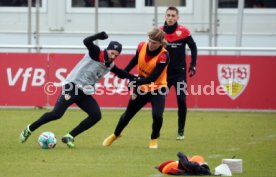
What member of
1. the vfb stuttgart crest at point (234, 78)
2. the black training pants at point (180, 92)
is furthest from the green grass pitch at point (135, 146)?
the vfb stuttgart crest at point (234, 78)

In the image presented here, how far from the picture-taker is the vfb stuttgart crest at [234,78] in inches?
877

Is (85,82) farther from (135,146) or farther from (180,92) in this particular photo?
(180,92)

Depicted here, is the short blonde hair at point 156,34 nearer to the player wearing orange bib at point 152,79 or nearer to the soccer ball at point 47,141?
the player wearing orange bib at point 152,79

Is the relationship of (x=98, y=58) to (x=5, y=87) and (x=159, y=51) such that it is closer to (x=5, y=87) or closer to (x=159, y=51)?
(x=159, y=51)

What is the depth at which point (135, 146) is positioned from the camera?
15430 mm

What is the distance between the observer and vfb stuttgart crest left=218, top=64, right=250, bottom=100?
73.0 ft

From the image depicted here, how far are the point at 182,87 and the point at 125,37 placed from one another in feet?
33.2

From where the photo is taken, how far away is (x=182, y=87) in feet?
55.0

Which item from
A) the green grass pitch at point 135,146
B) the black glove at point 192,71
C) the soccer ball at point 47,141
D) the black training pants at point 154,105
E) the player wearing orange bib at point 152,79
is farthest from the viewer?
the black glove at point 192,71

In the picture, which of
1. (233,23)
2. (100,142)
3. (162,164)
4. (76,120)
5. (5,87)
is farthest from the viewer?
(233,23)

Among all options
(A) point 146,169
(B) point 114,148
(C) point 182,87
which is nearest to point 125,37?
(C) point 182,87

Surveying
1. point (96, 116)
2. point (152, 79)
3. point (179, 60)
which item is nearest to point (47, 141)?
point (96, 116)

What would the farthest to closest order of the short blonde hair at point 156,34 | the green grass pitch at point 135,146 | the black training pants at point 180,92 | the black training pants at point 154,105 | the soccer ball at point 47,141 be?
the black training pants at point 180,92 → the black training pants at point 154,105 → the soccer ball at point 47,141 → the short blonde hair at point 156,34 → the green grass pitch at point 135,146

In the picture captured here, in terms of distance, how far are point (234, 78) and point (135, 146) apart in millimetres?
7285
